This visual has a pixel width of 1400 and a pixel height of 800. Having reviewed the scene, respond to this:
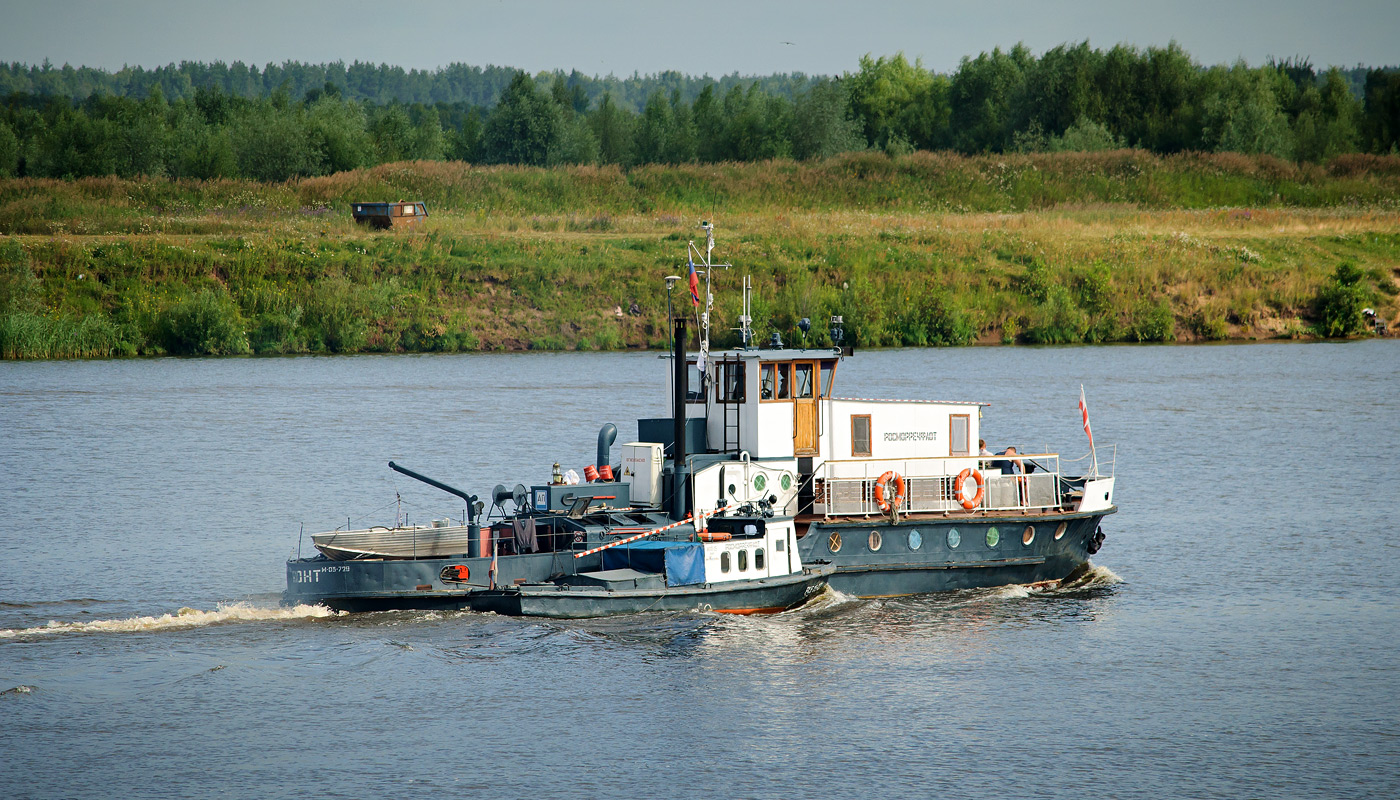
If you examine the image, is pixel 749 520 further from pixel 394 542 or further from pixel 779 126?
pixel 779 126

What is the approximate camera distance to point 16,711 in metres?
22.4

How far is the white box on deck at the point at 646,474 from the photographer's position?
95.7 ft

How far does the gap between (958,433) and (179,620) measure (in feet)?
54.2

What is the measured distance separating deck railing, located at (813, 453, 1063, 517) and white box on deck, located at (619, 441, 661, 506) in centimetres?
330

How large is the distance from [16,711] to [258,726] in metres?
4.04

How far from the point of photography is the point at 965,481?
29.7m

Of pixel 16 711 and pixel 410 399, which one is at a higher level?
pixel 410 399

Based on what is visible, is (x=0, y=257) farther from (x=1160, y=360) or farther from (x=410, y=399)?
(x=1160, y=360)

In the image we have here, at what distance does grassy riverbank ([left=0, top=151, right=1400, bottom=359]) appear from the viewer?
80.4 metres

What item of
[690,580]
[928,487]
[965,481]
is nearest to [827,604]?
[690,580]

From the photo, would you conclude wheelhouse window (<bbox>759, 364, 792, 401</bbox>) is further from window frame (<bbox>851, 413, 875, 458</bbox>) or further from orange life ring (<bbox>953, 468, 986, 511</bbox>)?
orange life ring (<bbox>953, 468, 986, 511</bbox>)

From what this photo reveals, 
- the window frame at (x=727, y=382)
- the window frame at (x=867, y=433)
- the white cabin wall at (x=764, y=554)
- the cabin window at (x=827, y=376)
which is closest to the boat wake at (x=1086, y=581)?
the window frame at (x=867, y=433)

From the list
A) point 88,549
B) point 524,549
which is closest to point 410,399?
point 88,549

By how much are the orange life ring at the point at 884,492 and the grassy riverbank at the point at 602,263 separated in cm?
5190
